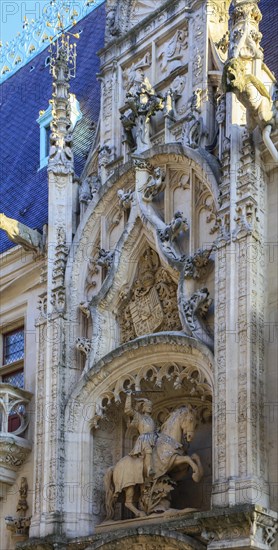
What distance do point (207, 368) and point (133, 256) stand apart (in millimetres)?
2499

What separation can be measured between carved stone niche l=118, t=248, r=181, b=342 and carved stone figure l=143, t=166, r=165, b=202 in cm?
75

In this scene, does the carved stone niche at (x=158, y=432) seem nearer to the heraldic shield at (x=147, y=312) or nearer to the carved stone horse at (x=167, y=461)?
the carved stone horse at (x=167, y=461)

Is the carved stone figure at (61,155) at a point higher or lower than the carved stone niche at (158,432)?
higher

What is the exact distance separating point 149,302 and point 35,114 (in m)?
8.81

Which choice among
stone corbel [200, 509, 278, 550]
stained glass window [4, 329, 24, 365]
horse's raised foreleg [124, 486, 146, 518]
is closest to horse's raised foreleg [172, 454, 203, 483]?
horse's raised foreleg [124, 486, 146, 518]

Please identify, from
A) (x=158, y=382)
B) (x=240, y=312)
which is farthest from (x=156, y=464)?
(x=240, y=312)

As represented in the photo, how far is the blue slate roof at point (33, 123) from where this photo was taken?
858 inches

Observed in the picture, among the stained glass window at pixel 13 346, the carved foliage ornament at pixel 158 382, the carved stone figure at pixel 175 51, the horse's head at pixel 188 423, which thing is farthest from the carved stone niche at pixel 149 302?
the carved stone figure at pixel 175 51

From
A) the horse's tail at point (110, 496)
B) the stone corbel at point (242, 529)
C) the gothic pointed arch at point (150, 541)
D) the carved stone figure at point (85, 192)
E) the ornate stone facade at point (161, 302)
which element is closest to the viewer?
the stone corbel at point (242, 529)

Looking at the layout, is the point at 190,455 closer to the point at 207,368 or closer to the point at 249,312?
the point at 207,368

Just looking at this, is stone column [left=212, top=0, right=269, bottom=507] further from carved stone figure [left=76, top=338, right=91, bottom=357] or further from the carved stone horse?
carved stone figure [left=76, top=338, right=91, bottom=357]

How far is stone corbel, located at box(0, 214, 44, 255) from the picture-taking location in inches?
753

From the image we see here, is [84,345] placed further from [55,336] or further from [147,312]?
[147,312]

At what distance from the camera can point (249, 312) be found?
15.2 metres
